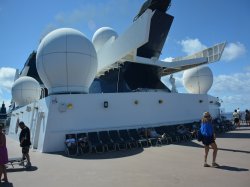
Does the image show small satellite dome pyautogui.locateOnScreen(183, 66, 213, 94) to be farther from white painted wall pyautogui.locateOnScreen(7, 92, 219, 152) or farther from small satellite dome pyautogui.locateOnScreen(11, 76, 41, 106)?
small satellite dome pyautogui.locateOnScreen(11, 76, 41, 106)

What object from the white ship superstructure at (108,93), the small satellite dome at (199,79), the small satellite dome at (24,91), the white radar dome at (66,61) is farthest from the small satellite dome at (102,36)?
the white radar dome at (66,61)

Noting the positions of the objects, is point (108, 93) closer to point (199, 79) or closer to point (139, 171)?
point (139, 171)

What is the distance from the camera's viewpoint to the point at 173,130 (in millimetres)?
15188

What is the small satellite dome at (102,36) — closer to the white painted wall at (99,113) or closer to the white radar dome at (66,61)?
the white radar dome at (66,61)

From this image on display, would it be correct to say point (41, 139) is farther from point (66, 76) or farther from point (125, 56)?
point (125, 56)

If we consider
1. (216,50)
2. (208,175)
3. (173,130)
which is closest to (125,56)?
(173,130)

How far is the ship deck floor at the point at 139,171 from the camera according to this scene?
5906mm

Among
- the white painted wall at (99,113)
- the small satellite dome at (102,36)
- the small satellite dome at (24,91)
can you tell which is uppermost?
the small satellite dome at (102,36)

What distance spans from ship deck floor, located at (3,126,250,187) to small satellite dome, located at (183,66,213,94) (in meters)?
13.4

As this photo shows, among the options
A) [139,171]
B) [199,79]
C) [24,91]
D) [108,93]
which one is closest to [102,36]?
[24,91]

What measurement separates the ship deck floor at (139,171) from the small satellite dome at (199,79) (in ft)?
44.1

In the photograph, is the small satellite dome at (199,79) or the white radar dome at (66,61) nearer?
the white radar dome at (66,61)

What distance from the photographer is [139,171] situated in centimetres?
712

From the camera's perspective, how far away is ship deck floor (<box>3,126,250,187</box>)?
19.4 ft
